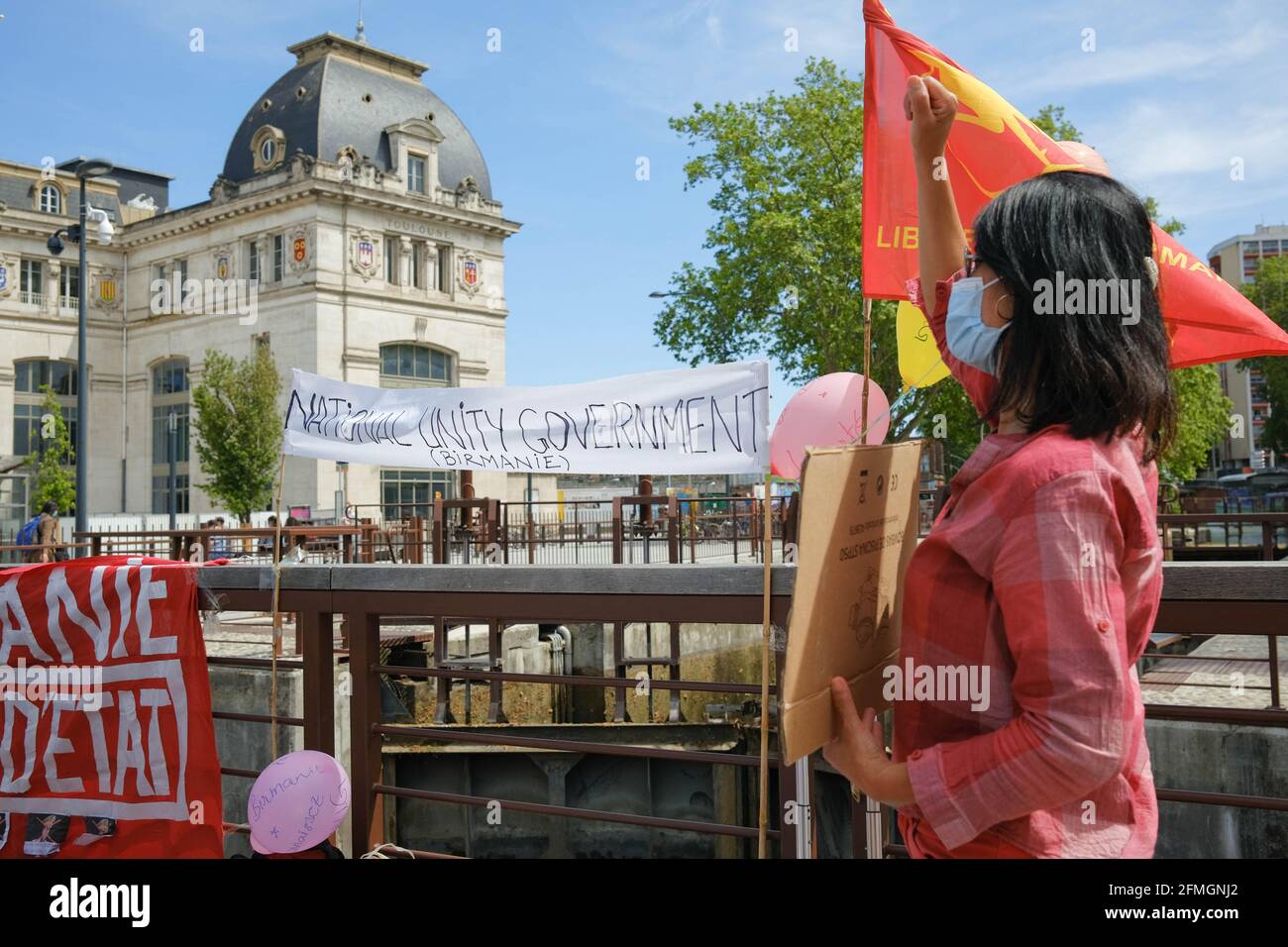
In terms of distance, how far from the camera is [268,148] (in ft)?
187

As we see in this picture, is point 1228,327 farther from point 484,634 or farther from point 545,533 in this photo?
point 545,533

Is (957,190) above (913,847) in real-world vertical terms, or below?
above

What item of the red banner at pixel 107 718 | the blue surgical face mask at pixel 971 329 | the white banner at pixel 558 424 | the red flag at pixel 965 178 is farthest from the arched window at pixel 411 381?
the blue surgical face mask at pixel 971 329

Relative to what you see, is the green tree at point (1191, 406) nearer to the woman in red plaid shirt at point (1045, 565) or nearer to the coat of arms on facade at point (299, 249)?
the coat of arms on facade at point (299, 249)

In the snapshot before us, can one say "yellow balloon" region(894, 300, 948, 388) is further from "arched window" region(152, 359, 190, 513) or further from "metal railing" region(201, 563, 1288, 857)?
"arched window" region(152, 359, 190, 513)

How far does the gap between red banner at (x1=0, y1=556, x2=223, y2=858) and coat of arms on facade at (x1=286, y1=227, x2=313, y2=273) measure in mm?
50177

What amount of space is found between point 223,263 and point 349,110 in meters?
10.3

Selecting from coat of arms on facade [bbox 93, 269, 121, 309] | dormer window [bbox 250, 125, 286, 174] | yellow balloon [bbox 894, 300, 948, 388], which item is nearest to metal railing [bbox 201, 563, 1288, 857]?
yellow balloon [bbox 894, 300, 948, 388]

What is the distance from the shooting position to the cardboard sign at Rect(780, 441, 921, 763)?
212 centimetres

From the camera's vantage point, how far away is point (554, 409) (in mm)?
4996

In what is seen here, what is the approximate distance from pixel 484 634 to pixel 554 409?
644 inches

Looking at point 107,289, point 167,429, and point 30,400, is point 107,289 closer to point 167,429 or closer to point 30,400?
point 30,400
